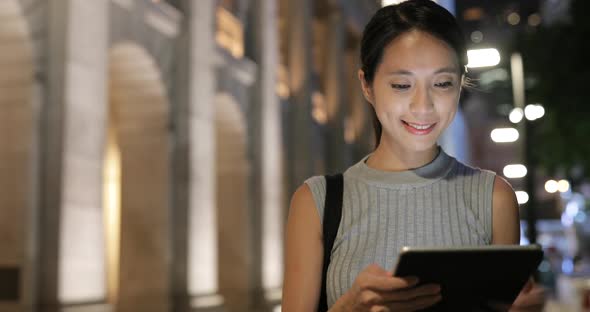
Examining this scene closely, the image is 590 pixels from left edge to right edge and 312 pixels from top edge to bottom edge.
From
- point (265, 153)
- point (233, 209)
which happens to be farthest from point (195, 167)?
point (265, 153)

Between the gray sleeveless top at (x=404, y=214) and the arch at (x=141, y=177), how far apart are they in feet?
50.0

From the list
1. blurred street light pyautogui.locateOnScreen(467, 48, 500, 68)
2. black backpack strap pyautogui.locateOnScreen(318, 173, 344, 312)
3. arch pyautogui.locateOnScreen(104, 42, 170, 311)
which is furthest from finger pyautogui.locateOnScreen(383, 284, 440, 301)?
arch pyautogui.locateOnScreen(104, 42, 170, 311)

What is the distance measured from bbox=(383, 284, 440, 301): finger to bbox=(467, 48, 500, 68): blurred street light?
11.2 m

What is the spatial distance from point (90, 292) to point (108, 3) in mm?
5687

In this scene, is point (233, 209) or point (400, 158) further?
point (233, 209)

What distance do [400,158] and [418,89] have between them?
27cm

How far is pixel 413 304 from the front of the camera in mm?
2156

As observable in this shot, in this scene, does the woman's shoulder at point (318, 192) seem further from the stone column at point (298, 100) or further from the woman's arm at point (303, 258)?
the stone column at point (298, 100)

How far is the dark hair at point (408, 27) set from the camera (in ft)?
8.48

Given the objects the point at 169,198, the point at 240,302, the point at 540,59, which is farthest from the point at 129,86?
the point at 540,59

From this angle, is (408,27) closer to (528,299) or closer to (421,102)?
(421,102)

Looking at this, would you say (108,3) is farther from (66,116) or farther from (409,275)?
(409,275)

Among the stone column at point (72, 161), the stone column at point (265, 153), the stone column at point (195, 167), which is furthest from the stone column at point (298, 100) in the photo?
the stone column at point (72, 161)

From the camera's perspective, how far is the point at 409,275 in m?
2.09
